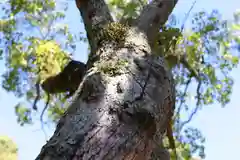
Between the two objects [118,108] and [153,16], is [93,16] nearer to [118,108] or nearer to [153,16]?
[153,16]

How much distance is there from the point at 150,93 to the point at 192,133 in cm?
559

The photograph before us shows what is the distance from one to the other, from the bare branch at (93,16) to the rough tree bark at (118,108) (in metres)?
0.21

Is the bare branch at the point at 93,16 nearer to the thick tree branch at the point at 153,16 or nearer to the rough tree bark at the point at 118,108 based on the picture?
the rough tree bark at the point at 118,108

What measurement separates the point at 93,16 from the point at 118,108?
240 cm

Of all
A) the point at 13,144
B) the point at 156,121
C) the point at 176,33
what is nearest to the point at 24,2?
the point at 176,33

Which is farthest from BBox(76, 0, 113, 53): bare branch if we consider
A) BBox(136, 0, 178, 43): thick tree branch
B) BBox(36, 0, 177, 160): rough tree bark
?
BBox(136, 0, 178, 43): thick tree branch

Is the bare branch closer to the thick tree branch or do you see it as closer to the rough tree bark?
the rough tree bark

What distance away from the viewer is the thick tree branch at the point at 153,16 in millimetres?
4837

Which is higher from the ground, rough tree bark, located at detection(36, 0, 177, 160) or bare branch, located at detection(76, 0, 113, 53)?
bare branch, located at detection(76, 0, 113, 53)

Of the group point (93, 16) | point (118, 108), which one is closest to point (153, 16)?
point (93, 16)

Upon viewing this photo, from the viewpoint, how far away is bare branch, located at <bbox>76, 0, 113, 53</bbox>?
480 centimetres

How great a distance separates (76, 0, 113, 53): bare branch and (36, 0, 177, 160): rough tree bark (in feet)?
0.68

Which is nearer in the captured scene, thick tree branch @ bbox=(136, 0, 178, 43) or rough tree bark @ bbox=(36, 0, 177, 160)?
rough tree bark @ bbox=(36, 0, 177, 160)

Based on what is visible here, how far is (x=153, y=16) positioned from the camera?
5.07 metres
